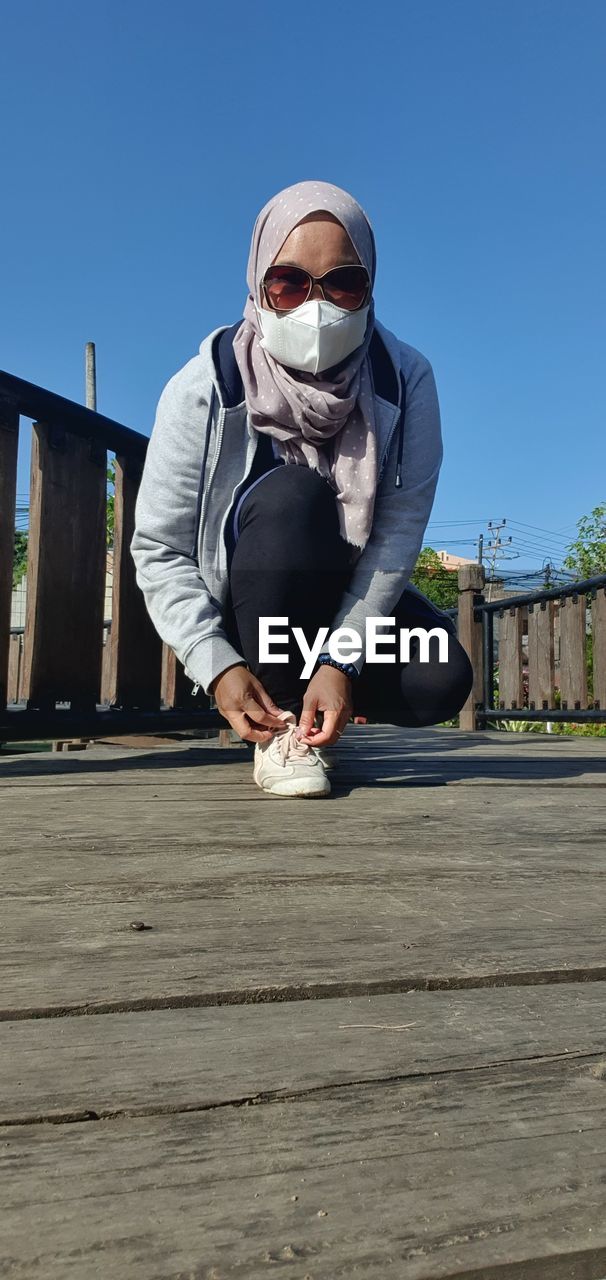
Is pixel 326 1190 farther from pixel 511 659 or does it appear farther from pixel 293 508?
pixel 511 659

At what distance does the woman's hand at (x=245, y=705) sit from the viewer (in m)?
1.95

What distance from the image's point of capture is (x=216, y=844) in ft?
4.39

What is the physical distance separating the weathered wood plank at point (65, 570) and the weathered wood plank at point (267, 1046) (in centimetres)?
206

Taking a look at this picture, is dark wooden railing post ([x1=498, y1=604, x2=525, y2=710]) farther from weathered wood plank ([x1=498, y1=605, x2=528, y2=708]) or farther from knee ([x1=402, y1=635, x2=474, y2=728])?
knee ([x1=402, y1=635, x2=474, y2=728])

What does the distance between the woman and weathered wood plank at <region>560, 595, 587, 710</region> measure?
311cm

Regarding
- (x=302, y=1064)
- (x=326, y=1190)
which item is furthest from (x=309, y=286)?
(x=326, y=1190)

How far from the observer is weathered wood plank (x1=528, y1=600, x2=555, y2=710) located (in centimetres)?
560

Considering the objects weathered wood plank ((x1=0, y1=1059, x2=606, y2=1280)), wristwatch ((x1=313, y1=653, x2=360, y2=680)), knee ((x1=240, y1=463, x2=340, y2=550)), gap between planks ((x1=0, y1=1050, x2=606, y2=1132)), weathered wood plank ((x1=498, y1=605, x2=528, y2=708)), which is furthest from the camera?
weathered wood plank ((x1=498, y1=605, x2=528, y2=708))

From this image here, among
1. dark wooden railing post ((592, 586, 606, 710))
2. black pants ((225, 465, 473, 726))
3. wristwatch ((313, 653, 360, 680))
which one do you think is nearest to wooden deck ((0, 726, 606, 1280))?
wristwatch ((313, 653, 360, 680))

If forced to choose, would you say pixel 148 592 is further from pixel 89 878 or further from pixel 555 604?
pixel 555 604

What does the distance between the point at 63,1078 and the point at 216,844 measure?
0.78m

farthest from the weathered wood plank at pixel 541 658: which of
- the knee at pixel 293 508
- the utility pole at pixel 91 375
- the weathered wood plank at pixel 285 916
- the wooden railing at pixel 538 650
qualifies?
the utility pole at pixel 91 375

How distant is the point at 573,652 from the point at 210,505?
3585 millimetres

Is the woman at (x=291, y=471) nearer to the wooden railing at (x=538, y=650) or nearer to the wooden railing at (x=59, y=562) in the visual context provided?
the wooden railing at (x=59, y=562)
